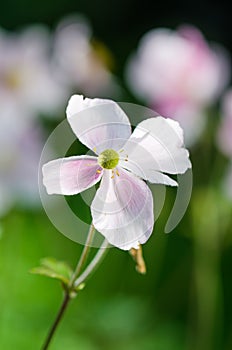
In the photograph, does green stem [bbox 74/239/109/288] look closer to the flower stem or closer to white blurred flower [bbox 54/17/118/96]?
the flower stem

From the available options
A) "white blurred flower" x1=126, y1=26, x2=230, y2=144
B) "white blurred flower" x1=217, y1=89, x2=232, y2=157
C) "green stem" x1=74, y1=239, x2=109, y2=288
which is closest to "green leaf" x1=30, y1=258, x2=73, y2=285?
"green stem" x1=74, y1=239, x2=109, y2=288

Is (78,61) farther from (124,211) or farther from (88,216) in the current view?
(124,211)

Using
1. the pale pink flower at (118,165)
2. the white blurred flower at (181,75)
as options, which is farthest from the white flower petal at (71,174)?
the white blurred flower at (181,75)

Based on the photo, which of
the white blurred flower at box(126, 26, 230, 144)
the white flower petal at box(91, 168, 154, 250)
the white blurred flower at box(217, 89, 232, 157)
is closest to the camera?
the white flower petal at box(91, 168, 154, 250)

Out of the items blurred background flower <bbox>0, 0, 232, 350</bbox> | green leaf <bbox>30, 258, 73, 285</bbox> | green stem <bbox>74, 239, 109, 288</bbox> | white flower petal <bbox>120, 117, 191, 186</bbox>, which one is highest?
white flower petal <bbox>120, 117, 191, 186</bbox>

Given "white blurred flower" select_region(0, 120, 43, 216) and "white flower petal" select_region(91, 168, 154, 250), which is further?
"white blurred flower" select_region(0, 120, 43, 216)

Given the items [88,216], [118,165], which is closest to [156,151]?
[118,165]

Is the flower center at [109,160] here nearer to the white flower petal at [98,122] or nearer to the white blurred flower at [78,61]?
the white flower petal at [98,122]
